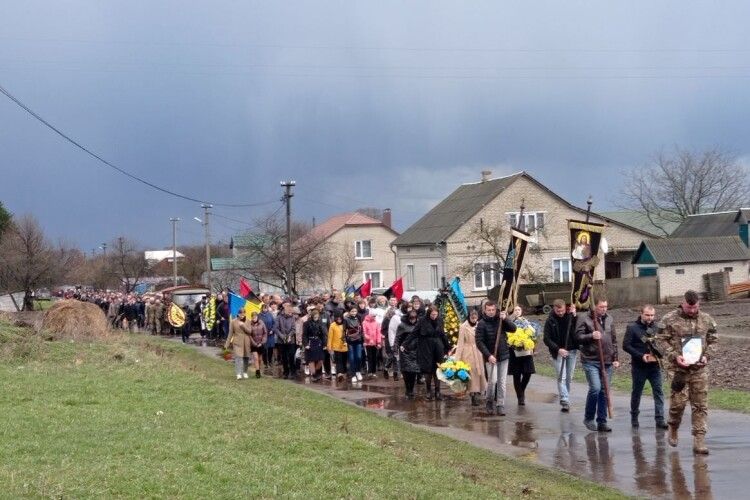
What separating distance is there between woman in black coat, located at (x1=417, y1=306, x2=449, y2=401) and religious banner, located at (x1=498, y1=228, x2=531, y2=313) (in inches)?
69.5

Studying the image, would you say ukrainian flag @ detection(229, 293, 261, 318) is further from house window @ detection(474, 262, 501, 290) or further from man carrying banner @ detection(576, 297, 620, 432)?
house window @ detection(474, 262, 501, 290)

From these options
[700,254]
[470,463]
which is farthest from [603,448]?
[700,254]

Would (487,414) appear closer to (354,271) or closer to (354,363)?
(354,363)

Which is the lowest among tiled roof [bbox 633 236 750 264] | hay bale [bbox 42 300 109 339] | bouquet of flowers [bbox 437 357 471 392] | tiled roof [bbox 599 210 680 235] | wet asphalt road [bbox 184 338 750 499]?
wet asphalt road [bbox 184 338 750 499]

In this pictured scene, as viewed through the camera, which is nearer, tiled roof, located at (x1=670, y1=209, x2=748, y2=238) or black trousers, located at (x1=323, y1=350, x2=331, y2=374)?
black trousers, located at (x1=323, y1=350, x2=331, y2=374)

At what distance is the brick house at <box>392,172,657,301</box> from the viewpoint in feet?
199

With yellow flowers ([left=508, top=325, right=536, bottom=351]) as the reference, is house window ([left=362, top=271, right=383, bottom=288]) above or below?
above

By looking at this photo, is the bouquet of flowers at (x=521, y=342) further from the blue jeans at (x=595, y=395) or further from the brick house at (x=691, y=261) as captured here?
the brick house at (x=691, y=261)

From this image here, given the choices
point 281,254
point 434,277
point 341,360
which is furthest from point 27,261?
point 341,360

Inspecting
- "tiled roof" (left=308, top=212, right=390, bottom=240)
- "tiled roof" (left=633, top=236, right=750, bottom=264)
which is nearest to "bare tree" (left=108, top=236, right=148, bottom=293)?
"tiled roof" (left=308, top=212, right=390, bottom=240)

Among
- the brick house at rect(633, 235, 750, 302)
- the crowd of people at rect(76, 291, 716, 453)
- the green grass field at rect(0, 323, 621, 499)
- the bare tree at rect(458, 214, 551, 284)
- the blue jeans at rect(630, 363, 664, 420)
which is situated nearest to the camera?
the green grass field at rect(0, 323, 621, 499)

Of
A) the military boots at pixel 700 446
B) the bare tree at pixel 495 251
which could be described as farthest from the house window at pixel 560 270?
the military boots at pixel 700 446

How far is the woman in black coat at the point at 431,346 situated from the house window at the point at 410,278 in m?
47.3

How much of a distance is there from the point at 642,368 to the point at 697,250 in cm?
4457
